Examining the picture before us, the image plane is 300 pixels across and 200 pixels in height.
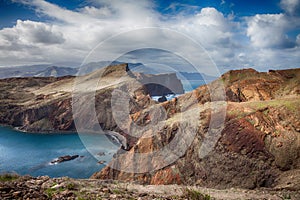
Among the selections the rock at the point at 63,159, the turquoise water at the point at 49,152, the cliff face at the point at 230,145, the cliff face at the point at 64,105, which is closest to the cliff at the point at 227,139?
the cliff face at the point at 230,145

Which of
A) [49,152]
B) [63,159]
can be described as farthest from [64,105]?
[63,159]

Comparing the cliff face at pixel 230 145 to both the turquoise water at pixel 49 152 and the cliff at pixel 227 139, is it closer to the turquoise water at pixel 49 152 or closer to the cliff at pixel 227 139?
the cliff at pixel 227 139

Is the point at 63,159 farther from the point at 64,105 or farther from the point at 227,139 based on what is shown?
the point at 64,105

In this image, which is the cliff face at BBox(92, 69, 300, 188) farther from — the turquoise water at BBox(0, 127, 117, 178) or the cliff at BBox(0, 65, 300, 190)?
the turquoise water at BBox(0, 127, 117, 178)

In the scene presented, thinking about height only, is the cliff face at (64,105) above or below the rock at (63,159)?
above

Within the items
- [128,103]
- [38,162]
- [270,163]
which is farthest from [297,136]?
[128,103]

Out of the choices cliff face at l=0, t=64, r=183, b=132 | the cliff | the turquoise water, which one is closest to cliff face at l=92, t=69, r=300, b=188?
the cliff
